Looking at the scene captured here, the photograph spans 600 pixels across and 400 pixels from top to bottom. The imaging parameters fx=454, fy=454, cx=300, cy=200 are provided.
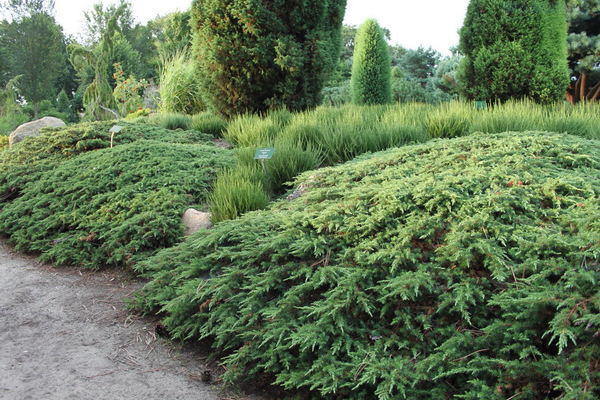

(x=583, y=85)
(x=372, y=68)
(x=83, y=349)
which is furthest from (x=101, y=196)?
(x=583, y=85)

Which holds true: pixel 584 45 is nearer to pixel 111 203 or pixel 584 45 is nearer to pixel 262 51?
pixel 262 51

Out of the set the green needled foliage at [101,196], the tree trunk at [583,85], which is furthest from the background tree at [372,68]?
the tree trunk at [583,85]

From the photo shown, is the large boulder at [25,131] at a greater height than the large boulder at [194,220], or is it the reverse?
the large boulder at [25,131]

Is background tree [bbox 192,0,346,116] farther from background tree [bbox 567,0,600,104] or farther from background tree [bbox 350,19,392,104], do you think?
background tree [bbox 567,0,600,104]

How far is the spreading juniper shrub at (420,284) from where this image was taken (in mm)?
1941

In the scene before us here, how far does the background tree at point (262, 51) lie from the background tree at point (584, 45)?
29.7 ft

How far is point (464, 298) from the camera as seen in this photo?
2.16 meters

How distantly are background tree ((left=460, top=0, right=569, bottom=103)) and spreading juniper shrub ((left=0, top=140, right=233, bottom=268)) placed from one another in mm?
5770

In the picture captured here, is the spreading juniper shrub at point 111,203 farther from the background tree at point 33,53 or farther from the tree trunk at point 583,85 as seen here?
the background tree at point 33,53

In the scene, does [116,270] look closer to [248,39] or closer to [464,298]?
[464,298]

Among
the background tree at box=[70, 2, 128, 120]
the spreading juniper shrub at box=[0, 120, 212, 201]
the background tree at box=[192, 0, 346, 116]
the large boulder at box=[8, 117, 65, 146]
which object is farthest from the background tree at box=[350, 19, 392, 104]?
the large boulder at box=[8, 117, 65, 146]

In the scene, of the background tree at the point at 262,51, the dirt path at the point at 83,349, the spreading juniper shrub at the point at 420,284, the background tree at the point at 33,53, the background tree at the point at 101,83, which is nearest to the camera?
the spreading juniper shrub at the point at 420,284

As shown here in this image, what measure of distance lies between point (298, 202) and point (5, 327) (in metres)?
2.27

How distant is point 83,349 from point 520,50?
862 centimetres
